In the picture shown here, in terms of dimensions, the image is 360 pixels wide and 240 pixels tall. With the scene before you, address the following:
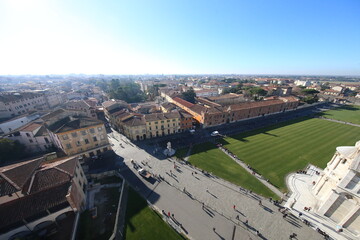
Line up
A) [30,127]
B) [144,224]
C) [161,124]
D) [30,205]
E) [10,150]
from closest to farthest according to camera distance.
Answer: [30,205] → [144,224] → [10,150] → [30,127] → [161,124]

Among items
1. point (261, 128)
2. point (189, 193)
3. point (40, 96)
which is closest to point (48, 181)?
point (189, 193)

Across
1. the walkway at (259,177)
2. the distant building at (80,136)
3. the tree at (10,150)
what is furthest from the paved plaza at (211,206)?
the tree at (10,150)

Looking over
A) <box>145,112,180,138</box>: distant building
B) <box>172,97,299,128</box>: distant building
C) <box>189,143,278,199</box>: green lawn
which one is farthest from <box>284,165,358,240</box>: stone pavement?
<box>145,112,180,138</box>: distant building

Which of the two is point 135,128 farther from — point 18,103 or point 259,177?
point 18,103

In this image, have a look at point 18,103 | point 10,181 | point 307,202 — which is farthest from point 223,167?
point 18,103

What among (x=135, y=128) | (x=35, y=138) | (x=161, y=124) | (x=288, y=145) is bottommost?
(x=288, y=145)

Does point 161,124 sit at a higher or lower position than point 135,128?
lower

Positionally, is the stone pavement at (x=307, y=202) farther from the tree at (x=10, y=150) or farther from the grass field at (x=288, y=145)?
the tree at (x=10, y=150)

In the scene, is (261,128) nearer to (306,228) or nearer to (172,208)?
(306,228)
